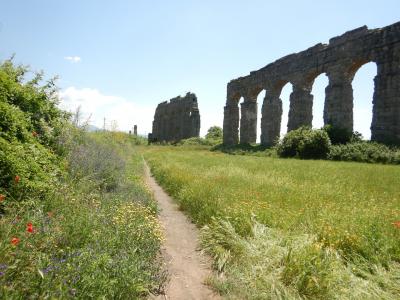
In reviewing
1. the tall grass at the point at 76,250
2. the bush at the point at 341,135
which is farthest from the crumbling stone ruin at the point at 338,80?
the tall grass at the point at 76,250

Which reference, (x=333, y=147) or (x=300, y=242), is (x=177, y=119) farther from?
(x=300, y=242)

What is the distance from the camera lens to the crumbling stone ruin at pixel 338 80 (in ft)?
69.7

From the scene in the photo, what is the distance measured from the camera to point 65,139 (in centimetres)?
848

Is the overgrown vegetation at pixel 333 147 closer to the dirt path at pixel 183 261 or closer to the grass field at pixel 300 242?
the grass field at pixel 300 242

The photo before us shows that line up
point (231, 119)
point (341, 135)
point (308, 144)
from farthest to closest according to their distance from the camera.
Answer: point (231, 119)
point (341, 135)
point (308, 144)

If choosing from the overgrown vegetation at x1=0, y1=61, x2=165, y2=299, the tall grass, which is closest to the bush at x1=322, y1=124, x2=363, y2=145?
the overgrown vegetation at x1=0, y1=61, x2=165, y2=299

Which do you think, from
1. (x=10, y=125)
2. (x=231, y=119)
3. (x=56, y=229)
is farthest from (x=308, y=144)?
(x=56, y=229)

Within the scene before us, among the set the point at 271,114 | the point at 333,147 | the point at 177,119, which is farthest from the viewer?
the point at 177,119

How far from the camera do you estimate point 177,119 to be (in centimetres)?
5541

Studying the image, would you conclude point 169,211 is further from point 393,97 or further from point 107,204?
point 393,97

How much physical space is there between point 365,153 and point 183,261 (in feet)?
54.7

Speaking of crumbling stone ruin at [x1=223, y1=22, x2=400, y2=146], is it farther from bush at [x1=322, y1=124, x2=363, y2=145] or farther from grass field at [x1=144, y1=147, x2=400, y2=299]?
grass field at [x1=144, y1=147, x2=400, y2=299]

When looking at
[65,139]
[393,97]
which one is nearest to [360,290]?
[65,139]

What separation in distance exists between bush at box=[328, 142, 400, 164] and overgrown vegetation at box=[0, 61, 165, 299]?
→ 14.7 meters
